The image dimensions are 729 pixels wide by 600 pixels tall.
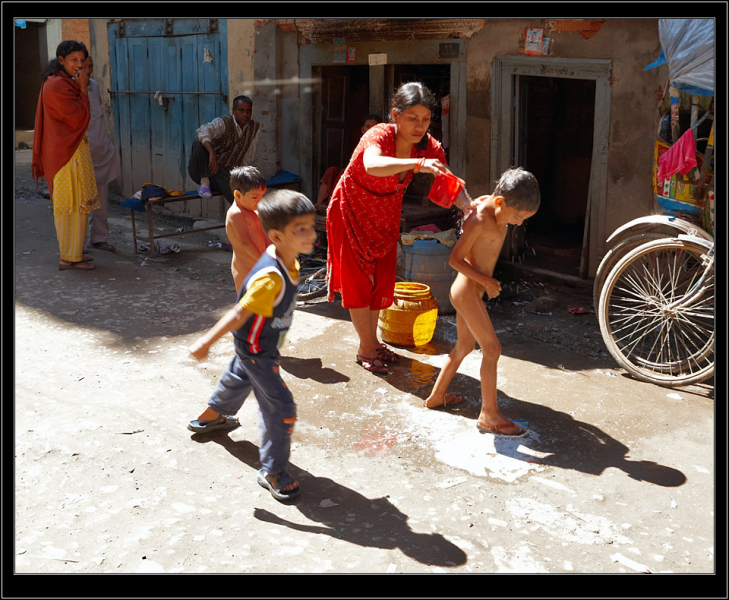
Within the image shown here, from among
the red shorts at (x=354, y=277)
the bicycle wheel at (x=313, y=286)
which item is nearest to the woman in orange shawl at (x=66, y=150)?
the bicycle wheel at (x=313, y=286)

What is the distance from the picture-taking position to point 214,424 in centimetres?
407

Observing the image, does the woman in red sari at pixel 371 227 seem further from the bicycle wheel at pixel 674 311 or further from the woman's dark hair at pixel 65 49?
the woman's dark hair at pixel 65 49

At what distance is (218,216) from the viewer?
10.2 metres

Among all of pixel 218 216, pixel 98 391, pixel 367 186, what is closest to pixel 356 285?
pixel 367 186

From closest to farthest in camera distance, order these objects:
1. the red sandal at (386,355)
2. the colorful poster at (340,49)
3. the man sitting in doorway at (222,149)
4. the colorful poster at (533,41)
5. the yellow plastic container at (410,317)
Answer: the red sandal at (386,355) < the yellow plastic container at (410,317) < the colorful poster at (533,41) < the man sitting in doorway at (222,149) < the colorful poster at (340,49)

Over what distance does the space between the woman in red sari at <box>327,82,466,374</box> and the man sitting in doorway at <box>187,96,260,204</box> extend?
3303 millimetres

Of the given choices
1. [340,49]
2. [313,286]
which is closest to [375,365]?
[313,286]

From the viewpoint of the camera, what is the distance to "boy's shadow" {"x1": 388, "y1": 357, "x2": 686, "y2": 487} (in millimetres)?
3809

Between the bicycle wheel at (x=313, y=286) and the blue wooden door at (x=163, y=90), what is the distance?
3544mm

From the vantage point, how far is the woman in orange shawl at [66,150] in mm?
7137

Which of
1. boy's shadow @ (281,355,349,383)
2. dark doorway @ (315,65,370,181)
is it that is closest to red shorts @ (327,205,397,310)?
boy's shadow @ (281,355,349,383)

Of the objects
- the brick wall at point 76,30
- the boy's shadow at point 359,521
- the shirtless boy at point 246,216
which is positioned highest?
the brick wall at point 76,30

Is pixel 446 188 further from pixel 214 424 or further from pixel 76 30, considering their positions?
pixel 76 30
